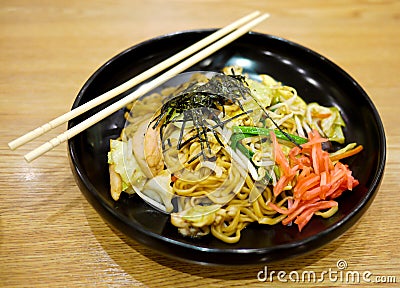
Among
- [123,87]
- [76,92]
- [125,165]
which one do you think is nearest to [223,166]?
[125,165]

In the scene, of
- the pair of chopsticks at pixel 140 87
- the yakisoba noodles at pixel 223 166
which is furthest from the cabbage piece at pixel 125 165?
the pair of chopsticks at pixel 140 87

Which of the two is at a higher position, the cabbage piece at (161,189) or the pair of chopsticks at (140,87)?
the pair of chopsticks at (140,87)

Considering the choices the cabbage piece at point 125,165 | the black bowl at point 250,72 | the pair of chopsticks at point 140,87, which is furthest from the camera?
the cabbage piece at point 125,165

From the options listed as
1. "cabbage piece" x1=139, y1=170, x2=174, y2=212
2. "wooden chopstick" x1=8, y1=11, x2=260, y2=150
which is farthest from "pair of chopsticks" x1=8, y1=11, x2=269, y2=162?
"cabbage piece" x1=139, y1=170, x2=174, y2=212

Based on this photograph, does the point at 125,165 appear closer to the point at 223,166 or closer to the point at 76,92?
the point at 223,166

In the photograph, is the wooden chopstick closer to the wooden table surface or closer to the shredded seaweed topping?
the shredded seaweed topping

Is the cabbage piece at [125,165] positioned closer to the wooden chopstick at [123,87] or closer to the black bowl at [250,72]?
the black bowl at [250,72]

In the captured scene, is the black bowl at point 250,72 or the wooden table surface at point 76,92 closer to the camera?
the black bowl at point 250,72

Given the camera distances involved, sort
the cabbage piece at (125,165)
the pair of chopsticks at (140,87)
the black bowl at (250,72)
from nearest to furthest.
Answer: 1. the black bowl at (250,72)
2. the pair of chopsticks at (140,87)
3. the cabbage piece at (125,165)
